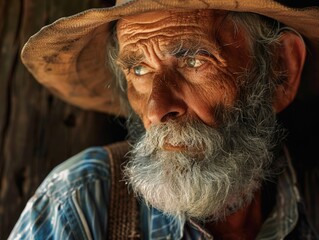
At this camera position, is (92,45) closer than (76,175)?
No

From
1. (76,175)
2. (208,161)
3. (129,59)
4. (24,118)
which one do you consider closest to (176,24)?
(129,59)

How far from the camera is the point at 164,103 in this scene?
1950 mm

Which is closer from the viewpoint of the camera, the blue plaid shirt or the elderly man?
the elderly man

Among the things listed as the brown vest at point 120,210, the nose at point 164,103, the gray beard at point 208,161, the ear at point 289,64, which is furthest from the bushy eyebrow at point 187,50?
the brown vest at point 120,210

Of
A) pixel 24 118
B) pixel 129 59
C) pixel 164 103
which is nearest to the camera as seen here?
pixel 164 103

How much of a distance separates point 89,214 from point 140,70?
60cm

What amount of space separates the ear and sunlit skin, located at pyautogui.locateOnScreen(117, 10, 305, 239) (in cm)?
22

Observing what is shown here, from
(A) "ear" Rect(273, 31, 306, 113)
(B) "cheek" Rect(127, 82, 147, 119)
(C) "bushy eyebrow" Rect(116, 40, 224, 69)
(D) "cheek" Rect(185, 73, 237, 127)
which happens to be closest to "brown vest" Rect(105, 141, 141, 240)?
(B) "cheek" Rect(127, 82, 147, 119)

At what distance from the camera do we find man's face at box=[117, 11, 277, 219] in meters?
1.98

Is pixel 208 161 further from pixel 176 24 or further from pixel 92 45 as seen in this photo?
pixel 92 45

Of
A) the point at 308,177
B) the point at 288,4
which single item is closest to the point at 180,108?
the point at 288,4

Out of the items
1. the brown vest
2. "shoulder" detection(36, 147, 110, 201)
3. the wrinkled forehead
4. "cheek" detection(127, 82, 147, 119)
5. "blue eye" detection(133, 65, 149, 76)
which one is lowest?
the brown vest

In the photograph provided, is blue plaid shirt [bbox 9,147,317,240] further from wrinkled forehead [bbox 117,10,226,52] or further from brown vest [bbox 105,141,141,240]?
wrinkled forehead [bbox 117,10,226,52]

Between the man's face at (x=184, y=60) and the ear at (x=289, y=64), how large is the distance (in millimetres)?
244
